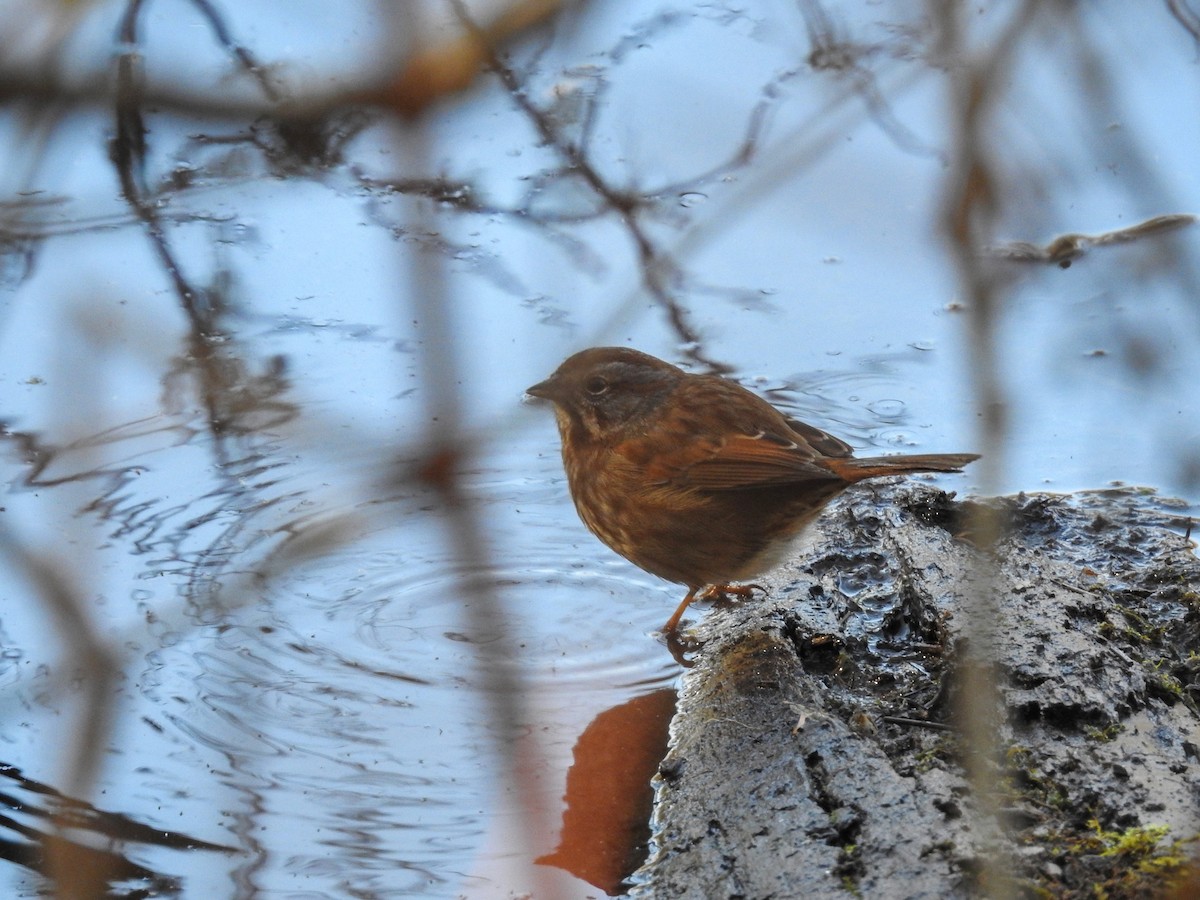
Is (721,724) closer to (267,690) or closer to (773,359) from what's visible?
(267,690)

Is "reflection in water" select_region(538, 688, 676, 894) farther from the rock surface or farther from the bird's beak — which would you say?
the bird's beak

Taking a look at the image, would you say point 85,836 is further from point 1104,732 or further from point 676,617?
point 1104,732

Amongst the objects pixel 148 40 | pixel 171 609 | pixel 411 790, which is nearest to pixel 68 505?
pixel 171 609

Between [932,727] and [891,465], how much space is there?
122 centimetres

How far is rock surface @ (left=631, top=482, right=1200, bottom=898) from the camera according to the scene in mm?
2789

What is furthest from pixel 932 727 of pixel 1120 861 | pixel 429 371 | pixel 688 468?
pixel 429 371

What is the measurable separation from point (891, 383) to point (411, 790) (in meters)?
3.38

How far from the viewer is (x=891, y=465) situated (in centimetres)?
438

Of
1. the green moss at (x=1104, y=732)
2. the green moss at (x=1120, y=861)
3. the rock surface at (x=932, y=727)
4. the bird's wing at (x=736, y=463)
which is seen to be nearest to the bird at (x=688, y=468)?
the bird's wing at (x=736, y=463)

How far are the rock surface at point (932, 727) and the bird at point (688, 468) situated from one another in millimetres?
223

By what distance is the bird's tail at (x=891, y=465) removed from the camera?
4180 millimetres

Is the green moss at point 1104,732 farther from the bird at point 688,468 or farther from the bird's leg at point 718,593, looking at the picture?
the bird's leg at point 718,593

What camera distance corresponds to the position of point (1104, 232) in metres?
7.59

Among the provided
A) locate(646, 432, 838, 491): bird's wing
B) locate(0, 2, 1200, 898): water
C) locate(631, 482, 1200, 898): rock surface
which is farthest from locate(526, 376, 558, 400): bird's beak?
locate(631, 482, 1200, 898): rock surface
